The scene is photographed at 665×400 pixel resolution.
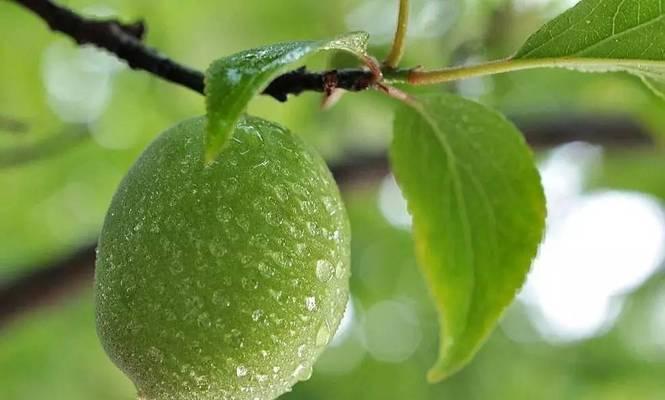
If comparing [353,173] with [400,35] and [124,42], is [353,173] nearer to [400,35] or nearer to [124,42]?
[124,42]

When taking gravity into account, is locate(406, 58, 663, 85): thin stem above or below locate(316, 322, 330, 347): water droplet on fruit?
above

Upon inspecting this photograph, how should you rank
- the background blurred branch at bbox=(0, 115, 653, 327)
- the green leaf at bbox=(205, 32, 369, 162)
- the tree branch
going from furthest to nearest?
the background blurred branch at bbox=(0, 115, 653, 327)
the tree branch
the green leaf at bbox=(205, 32, 369, 162)

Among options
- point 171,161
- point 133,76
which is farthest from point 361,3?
point 171,161

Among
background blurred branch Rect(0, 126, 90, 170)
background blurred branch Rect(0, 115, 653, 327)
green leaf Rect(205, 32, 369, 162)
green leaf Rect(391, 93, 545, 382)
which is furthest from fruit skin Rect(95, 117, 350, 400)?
background blurred branch Rect(0, 126, 90, 170)

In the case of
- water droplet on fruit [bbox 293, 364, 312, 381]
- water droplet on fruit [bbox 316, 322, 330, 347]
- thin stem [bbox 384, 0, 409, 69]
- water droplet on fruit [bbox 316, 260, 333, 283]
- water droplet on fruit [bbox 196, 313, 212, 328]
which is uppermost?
thin stem [bbox 384, 0, 409, 69]

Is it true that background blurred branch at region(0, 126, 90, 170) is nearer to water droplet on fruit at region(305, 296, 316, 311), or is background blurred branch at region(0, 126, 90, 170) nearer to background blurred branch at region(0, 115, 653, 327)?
background blurred branch at region(0, 115, 653, 327)

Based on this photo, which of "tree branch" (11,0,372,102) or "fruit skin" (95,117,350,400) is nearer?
"fruit skin" (95,117,350,400)
